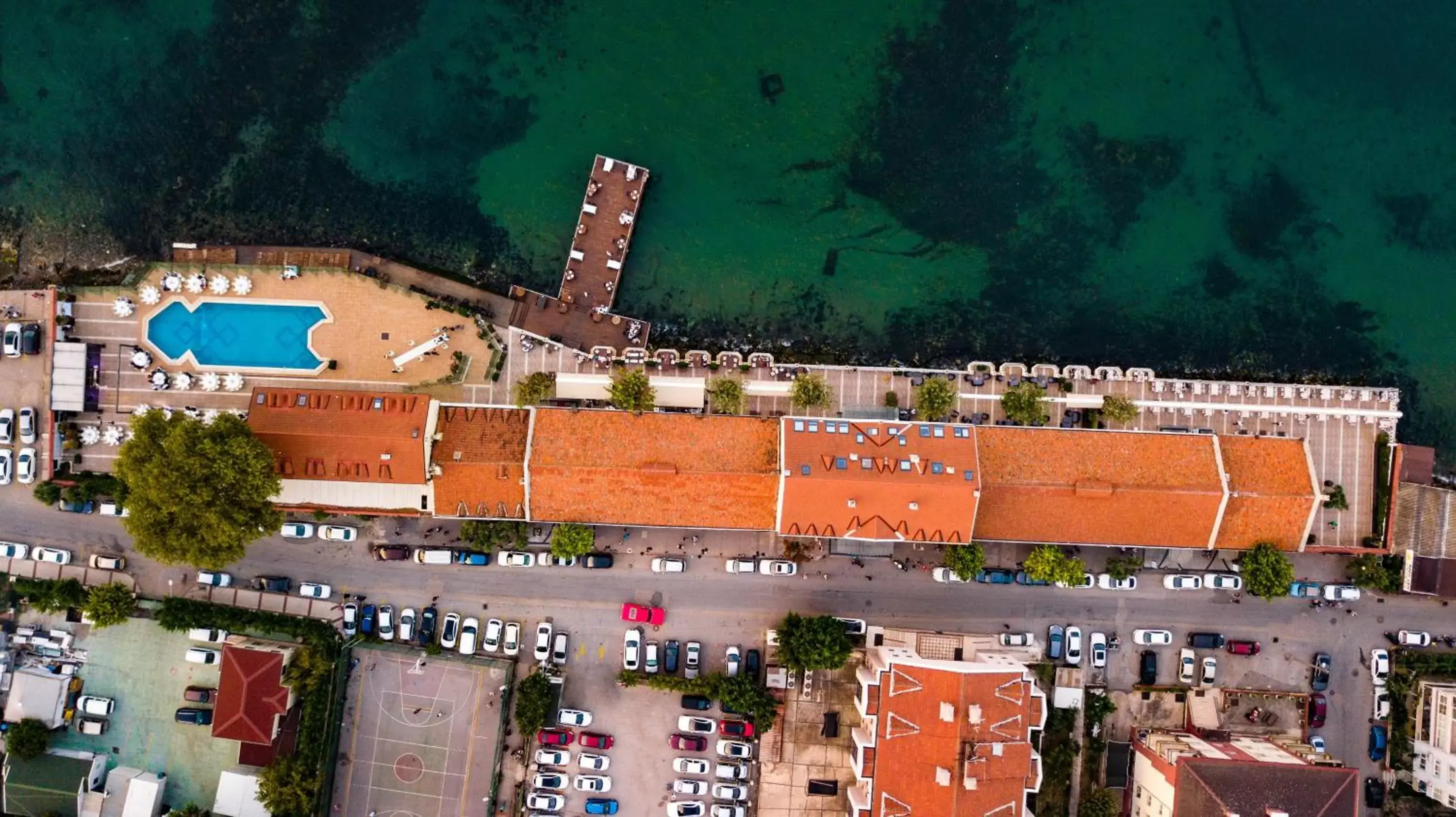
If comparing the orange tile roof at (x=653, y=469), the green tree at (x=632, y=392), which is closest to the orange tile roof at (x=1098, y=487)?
the orange tile roof at (x=653, y=469)

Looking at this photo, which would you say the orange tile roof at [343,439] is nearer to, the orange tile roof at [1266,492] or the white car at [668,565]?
the white car at [668,565]

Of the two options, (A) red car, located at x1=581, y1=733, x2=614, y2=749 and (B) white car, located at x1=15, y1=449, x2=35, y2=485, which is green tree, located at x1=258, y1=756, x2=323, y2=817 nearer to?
(A) red car, located at x1=581, y1=733, x2=614, y2=749

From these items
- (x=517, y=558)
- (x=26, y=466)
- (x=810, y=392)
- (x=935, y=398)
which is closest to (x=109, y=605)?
(x=26, y=466)

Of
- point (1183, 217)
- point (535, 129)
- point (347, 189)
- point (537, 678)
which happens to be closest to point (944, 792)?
point (537, 678)

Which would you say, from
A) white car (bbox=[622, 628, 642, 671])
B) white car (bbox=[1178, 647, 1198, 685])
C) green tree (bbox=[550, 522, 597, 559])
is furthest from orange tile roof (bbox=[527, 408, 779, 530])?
white car (bbox=[1178, 647, 1198, 685])

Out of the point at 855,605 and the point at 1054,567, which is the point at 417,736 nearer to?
the point at 855,605

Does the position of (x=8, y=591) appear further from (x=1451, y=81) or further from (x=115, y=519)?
(x=1451, y=81)

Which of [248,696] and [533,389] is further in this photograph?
[248,696]
